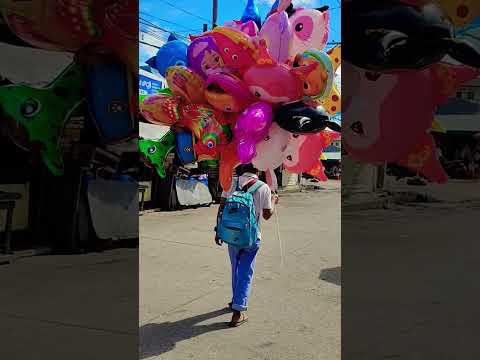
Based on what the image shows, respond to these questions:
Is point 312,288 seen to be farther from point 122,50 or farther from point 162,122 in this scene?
point 122,50

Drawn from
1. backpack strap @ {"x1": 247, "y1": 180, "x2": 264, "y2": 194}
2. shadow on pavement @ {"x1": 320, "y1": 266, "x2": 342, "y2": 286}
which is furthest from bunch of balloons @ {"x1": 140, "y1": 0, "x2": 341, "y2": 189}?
shadow on pavement @ {"x1": 320, "y1": 266, "x2": 342, "y2": 286}

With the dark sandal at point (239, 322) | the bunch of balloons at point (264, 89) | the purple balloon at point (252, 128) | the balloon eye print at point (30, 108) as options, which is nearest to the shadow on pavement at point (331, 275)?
the bunch of balloons at point (264, 89)

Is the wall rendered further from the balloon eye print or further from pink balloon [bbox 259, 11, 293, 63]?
pink balloon [bbox 259, 11, 293, 63]

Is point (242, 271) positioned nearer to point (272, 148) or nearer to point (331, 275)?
point (272, 148)

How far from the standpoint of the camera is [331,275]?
5.36 metres

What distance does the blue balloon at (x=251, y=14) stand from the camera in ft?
13.9

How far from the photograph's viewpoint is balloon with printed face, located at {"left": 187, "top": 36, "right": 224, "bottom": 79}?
3910 millimetres

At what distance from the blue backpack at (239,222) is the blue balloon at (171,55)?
1.49 m

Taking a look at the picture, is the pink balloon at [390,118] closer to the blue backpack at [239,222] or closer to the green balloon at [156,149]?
the blue backpack at [239,222]

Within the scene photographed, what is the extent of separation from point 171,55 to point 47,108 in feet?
8.31

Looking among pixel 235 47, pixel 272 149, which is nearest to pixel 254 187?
pixel 272 149

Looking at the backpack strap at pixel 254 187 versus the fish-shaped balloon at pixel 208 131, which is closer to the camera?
the backpack strap at pixel 254 187

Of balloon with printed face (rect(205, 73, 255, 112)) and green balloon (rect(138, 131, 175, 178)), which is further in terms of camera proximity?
green balloon (rect(138, 131, 175, 178))

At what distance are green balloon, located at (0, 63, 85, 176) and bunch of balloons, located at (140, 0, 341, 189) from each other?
159cm
